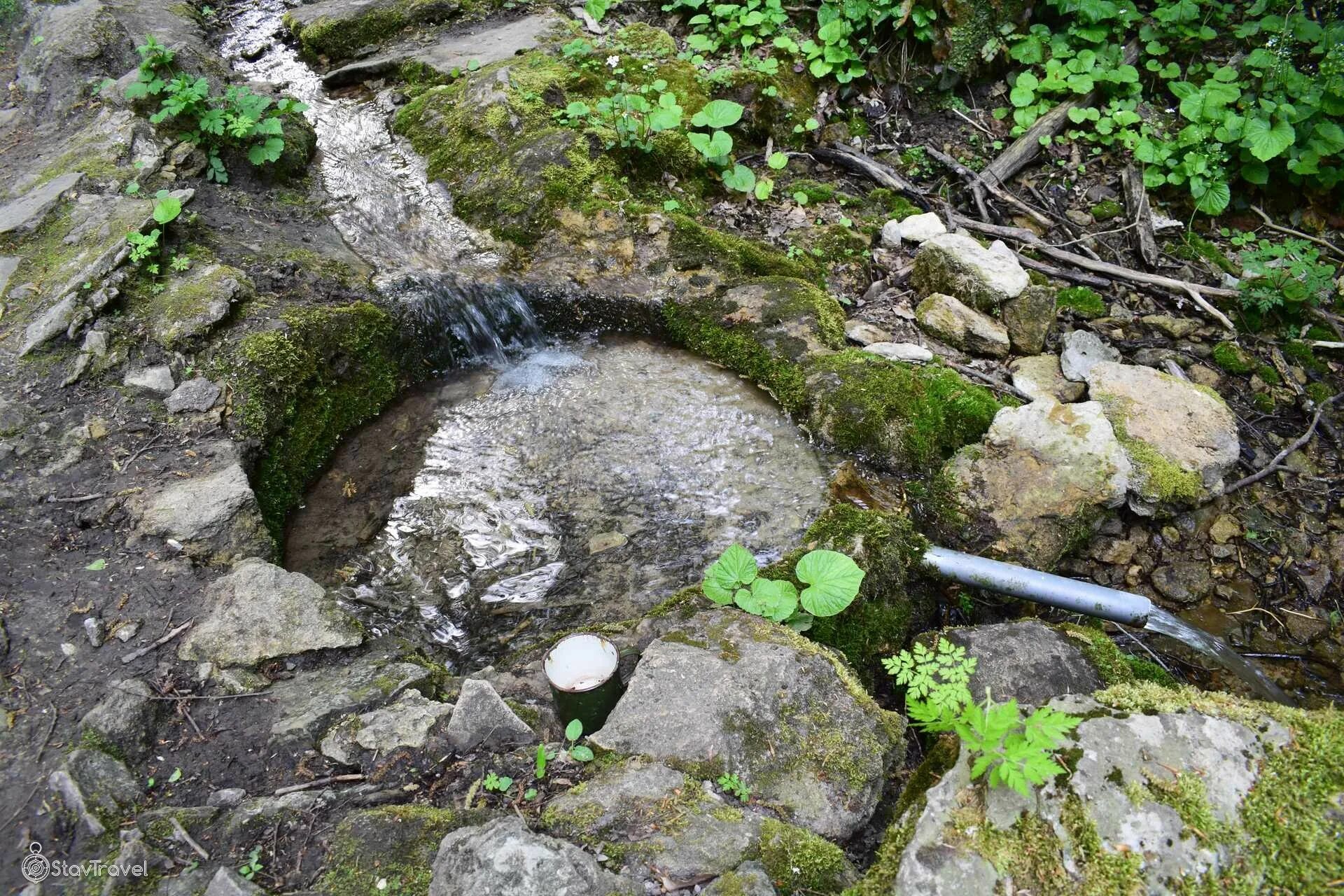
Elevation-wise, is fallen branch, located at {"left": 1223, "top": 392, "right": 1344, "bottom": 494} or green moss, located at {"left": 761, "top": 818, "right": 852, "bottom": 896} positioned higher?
green moss, located at {"left": 761, "top": 818, "right": 852, "bottom": 896}

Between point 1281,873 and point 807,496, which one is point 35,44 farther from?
point 1281,873

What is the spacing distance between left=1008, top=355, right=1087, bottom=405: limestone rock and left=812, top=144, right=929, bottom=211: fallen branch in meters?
2.10

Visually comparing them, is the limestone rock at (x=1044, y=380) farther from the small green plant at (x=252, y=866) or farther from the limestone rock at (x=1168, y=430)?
the small green plant at (x=252, y=866)

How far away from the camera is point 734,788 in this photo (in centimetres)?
261

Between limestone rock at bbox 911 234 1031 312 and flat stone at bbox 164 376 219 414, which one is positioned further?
limestone rock at bbox 911 234 1031 312

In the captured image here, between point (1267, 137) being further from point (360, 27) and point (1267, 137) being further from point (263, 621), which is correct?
point (360, 27)

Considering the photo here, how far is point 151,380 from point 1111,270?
23.3ft

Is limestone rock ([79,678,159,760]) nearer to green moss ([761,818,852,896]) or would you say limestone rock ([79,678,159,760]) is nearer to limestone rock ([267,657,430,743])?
limestone rock ([267,657,430,743])

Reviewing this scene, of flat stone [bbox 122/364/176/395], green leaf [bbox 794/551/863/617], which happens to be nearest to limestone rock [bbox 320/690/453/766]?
green leaf [bbox 794/551/863/617]

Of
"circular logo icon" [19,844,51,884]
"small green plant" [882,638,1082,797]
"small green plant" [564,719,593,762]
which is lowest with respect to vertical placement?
"small green plant" [564,719,593,762]

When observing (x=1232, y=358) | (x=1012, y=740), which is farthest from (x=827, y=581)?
(x=1232, y=358)

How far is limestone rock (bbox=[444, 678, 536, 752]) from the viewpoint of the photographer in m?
2.78

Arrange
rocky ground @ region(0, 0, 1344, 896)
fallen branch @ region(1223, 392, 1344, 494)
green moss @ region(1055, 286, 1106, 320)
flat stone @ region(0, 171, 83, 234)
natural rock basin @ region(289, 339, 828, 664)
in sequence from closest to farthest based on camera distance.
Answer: rocky ground @ region(0, 0, 1344, 896), natural rock basin @ region(289, 339, 828, 664), fallen branch @ region(1223, 392, 1344, 494), flat stone @ region(0, 171, 83, 234), green moss @ region(1055, 286, 1106, 320)

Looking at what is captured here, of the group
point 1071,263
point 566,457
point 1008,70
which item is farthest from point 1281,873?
point 1008,70
